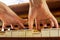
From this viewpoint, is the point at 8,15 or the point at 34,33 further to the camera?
the point at 8,15

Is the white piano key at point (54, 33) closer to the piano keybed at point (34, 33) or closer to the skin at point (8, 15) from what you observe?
the piano keybed at point (34, 33)

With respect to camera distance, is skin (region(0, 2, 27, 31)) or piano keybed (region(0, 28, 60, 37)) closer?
piano keybed (region(0, 28, 60, 37))

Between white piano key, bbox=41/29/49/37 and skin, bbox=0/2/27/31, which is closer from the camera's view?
white piano key, bbox=41/29/49/37

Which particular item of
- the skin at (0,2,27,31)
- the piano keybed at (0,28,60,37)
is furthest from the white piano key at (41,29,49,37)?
the skin at (0,2,27,31)

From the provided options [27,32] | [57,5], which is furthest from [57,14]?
[27,32]

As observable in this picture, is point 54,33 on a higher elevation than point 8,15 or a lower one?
lower

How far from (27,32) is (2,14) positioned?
1.06 ft

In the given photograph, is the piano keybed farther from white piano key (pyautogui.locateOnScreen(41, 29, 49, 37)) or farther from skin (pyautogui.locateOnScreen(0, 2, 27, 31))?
skin (pyautogui.locateOnScreen(0, 2, 27, 31))

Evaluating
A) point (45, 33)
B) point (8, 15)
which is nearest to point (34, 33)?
point (45, 33)

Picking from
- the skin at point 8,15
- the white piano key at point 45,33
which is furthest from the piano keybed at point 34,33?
the skin at point 8,15

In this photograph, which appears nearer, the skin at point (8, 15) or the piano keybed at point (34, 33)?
the piano keybed at point (34, 33)

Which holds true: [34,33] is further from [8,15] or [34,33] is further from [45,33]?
[8,15]

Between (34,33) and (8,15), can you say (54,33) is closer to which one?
(34,33)

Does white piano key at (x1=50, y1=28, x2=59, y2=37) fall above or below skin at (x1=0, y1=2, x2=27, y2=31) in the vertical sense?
below
